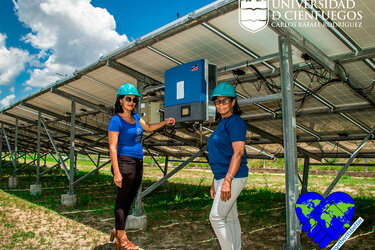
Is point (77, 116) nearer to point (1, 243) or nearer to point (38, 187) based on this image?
point (38, 187)

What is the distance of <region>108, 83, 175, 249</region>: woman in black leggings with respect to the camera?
11.4ft

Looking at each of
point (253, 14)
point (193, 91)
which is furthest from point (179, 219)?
point (253, 14)

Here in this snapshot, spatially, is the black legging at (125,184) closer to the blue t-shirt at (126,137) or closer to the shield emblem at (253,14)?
the blue t-shirt at (126,137)

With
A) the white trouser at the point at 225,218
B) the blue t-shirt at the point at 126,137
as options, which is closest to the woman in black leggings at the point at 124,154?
the blue t-shirt at the point at 126,137

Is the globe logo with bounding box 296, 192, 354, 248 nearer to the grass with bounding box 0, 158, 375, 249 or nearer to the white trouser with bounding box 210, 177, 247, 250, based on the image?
the white trouser with bounding box 210, 177, 247, 250

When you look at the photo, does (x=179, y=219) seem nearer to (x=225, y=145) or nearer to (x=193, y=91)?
(x=193, y=91)

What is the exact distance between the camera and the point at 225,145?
111 inches

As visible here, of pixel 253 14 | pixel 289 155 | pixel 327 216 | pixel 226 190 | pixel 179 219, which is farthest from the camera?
pixel 179 219

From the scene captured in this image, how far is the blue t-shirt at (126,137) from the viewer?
11.5 ft

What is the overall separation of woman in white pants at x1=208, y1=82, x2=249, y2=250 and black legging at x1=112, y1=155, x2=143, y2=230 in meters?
1.10

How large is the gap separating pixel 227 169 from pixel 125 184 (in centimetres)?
135

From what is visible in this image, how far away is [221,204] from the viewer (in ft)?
8.94

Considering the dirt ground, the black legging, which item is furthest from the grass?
the black legging

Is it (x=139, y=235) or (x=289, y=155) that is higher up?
(x=289, y=155)
